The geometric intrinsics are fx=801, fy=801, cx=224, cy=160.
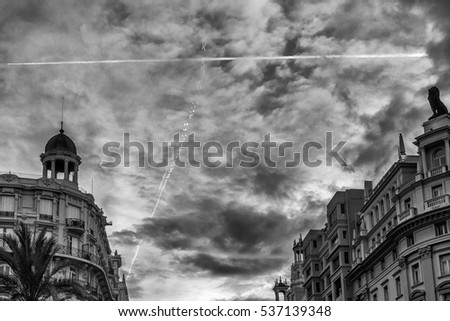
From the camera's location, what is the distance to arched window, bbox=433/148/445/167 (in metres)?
87.2

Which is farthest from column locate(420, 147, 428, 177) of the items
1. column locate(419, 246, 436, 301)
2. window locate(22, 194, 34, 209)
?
window locate(22, 194, 34, 209)

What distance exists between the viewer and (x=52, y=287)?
57.2 meters

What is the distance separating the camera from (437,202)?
83.8 metres

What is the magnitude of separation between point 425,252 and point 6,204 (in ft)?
155

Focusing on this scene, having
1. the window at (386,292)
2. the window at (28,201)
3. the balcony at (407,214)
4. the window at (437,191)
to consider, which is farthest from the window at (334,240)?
the window at (28,201)

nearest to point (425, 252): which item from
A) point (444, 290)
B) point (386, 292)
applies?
point (444, 290)

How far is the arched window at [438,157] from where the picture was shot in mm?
87250

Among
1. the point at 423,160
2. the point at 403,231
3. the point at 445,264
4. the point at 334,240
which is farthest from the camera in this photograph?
the point at 334,240

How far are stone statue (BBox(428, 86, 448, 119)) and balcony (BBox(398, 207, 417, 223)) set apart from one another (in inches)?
449

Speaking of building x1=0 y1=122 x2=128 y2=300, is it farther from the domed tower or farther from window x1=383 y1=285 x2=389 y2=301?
window x1=383 y1=285 x2=389 y2=301

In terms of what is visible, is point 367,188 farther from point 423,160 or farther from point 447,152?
point 447,152

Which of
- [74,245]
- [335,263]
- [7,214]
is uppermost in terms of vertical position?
[7,214]

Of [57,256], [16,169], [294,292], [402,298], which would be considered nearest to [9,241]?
[57,256]
